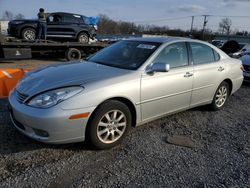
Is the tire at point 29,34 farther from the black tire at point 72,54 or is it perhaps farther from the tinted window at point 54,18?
the black tire at point 72,54

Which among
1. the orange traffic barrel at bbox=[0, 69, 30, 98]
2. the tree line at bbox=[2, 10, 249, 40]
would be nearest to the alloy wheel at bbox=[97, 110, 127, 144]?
the orange traffic barrel at bbox=[0, 69, 30, 98]

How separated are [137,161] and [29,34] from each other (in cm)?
1127

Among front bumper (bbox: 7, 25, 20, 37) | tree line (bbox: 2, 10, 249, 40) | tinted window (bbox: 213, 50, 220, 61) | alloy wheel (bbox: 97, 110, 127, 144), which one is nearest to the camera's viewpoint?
alloy wheel (bbox: 97, 110, 127, 144)

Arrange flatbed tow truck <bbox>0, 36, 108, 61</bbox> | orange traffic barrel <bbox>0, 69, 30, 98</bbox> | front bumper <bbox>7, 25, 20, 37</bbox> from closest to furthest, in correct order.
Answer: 1. orange traffic barrel <bbox>0, 69, 30, 98</bbox>
2. flatbed tow truck <bbox>0, 36, 108, 61</bbox>
3. front bumper <bbox>7, 25, 20, 37</bbox>

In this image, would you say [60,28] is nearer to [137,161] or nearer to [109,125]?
[109,125]

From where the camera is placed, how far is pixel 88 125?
10.9 feet

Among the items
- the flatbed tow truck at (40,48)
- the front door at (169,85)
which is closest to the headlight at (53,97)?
the front door at (169,85)

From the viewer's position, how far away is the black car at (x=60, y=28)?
1262 centimetres

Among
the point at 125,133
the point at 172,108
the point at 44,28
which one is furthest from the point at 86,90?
the point at 44,28

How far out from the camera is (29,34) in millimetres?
12789

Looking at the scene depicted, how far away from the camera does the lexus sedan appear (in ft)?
10.3

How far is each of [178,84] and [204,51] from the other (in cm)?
117

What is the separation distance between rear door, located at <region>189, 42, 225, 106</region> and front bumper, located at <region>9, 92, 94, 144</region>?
2.28 meters

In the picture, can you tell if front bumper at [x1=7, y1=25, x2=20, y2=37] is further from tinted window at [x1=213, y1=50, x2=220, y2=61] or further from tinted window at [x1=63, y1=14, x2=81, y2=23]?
tinted window at [x1=213, y1=50, x2=220, y2=61]
